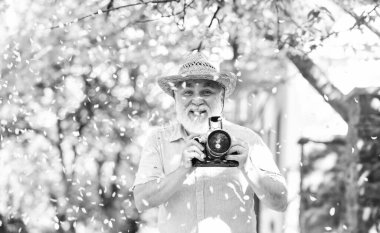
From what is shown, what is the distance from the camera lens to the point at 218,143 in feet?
11.3

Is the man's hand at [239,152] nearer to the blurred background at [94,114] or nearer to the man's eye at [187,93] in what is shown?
the man's eye at [187,93]

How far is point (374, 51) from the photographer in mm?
6543

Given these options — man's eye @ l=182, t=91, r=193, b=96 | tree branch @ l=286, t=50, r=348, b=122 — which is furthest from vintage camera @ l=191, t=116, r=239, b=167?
tree branch @ l=286, t=50, r=348, b=122

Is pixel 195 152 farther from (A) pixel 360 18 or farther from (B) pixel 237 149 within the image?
(A) pixel 360 18

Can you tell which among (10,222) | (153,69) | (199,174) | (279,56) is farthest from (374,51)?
(10,222)

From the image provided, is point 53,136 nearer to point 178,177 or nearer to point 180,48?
point 180,48

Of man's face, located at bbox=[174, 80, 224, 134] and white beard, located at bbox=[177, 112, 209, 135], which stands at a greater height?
man's face, located at bbox=[174, 80, 224, 134]

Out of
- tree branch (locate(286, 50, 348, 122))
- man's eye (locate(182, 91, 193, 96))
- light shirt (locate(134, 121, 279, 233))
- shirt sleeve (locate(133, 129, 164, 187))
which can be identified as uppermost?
tree branch (locate(286, 50, 348, 122))

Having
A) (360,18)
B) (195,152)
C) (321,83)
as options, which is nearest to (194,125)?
(195,152)

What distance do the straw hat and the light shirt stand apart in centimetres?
28

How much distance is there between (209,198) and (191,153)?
26 cm

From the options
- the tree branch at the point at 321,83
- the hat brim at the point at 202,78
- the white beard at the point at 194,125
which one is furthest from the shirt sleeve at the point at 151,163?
the tree branch at the point at 321,83

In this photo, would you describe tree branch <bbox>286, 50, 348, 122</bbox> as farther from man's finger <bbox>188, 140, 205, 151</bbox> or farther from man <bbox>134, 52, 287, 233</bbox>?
man's finger <bbox>188, 140, 205, 151</bbox>

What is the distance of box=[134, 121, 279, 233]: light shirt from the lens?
358 centimetres
